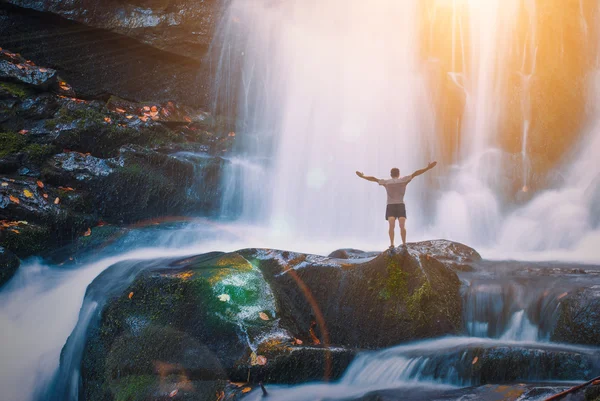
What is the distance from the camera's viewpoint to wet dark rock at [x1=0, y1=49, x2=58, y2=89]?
440 inches

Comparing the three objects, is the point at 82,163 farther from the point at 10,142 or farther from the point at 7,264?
the point at 7,264

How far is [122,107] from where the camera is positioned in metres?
12.5

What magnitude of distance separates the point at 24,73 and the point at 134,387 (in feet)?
32.7

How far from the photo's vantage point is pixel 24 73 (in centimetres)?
1127

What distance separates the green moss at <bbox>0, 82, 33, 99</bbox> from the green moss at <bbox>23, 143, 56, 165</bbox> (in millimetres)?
1924

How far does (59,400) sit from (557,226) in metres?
12.8

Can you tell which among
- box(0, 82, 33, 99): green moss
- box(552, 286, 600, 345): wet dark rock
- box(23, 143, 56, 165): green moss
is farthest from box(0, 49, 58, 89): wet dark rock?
box(552, 286, 600, 345): wet dark rock

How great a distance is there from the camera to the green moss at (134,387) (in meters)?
4.83

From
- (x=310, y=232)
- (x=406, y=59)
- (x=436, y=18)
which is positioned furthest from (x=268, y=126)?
(x=436, y=18)

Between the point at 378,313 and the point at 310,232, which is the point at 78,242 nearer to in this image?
the point at 310,232

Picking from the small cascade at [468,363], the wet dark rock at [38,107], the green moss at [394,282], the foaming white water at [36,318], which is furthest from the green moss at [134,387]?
the wet dark rock at [38,107]

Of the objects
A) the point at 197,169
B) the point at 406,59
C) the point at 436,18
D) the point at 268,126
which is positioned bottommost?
the point at 197,169

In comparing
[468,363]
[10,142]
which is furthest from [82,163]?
[468,363]

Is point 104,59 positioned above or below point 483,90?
above
